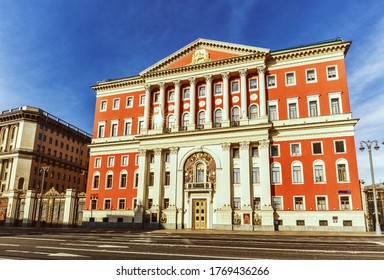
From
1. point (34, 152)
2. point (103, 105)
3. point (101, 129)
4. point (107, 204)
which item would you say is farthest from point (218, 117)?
point (34, 152)

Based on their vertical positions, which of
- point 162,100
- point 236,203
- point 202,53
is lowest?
point 236,203

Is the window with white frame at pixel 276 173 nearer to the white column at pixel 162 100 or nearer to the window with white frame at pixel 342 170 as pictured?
the window with white frame at pixel 342 170

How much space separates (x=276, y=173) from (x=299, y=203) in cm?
447

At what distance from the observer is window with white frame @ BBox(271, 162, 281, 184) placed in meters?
37.0

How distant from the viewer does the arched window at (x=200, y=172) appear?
40.5 m

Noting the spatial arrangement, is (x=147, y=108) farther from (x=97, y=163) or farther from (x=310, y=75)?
(x=310, y=75)

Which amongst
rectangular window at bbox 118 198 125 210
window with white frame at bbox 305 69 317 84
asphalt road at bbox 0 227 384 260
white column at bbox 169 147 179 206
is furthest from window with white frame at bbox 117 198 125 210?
window with white frame at bbox 305 69 317 84

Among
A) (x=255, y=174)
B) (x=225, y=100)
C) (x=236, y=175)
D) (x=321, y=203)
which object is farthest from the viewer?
(x=225, y=100)

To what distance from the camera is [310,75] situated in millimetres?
39062

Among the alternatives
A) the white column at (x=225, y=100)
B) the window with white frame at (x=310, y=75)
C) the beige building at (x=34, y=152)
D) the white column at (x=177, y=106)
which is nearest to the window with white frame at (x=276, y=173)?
the white column at (x=225, y=100)

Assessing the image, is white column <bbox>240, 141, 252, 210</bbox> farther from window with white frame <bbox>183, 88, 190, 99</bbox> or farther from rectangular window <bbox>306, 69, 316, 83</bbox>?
window with white frame <bbox>183, 88, 190, 99</bbox>

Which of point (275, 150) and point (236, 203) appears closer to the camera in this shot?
point (236, 203)

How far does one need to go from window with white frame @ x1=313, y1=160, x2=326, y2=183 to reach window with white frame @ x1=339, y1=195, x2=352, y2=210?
2.70 meters
